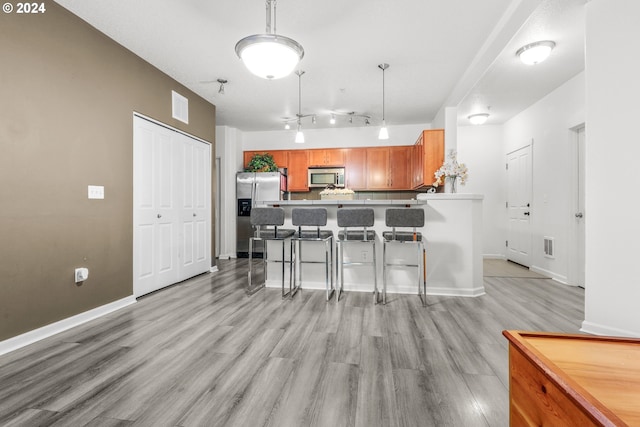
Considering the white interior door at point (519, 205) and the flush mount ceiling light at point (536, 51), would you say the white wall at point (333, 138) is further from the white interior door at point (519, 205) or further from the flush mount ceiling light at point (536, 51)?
the flush mount ceiling light at point (536, 51)

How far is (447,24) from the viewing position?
9.28 ft

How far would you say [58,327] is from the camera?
2479mm

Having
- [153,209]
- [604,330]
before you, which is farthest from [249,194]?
[604,330]

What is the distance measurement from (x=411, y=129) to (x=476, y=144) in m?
1.34

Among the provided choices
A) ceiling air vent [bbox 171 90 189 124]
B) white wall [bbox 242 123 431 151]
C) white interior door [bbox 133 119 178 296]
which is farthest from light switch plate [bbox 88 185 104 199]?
white wall [bbox 242 123 431 151]

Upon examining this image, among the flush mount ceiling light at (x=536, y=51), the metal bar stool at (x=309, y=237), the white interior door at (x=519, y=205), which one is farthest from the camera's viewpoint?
the white interior door at (x=519, y=205)

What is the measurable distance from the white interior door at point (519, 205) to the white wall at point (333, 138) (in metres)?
1.80

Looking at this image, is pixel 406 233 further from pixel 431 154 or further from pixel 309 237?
pixel 431 154

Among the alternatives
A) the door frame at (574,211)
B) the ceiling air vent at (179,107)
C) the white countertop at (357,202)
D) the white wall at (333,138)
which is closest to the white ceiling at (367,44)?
the ceiling air vent at (179,107)

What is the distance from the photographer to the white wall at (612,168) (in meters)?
2.21

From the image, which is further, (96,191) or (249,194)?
(249,194)

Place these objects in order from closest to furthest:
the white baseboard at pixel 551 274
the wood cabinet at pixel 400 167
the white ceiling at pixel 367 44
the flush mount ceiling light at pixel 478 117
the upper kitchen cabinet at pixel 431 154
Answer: the white ceiling at pixel 367 44 → the white baseboard at pixel 551 274 → the upper kitchen cabinet at pixel 431 154 → the flush mount ceiling light at pixel 478 117 → the wood cabinet at pixel 400 167

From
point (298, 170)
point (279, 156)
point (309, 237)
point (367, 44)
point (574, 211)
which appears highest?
point (367, 44)

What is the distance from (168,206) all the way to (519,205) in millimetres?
5876
